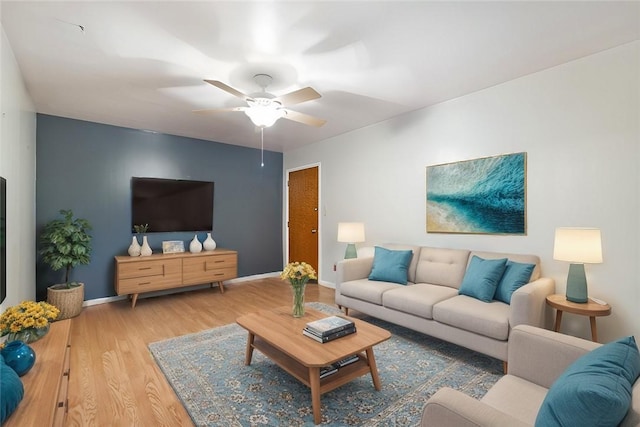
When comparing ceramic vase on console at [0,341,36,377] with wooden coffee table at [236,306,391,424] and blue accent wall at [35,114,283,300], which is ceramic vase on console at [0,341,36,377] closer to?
wooden coffee table at [236,306,391,424]

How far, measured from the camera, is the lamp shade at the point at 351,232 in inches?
164

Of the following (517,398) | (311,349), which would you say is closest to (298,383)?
(311,349)

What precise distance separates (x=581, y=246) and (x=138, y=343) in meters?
3.84

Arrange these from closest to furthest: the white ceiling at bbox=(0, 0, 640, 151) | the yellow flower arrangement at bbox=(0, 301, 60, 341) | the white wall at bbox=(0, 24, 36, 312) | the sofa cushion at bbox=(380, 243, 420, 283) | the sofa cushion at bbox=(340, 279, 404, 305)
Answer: the yellow flower arrangement at bbox=(0, 301, 60, 341) → the white ceiling at bbox=(0, 0, 640, 151) → the white wall at bbox=(0, 24, 36, 312) → the sofa cushion at bbox=(340, 279, 404, 305) → the sofa cushion at bbox=(380, 243, 420, 283)

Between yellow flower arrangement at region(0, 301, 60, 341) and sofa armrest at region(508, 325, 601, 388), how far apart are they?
8.37 feet

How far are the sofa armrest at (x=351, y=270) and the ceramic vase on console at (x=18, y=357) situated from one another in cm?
262

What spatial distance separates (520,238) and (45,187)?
5.45 metres

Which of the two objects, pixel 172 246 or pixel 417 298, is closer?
pixel 417 298

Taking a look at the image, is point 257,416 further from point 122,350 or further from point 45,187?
point 45,187

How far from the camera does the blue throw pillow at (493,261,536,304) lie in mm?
2537

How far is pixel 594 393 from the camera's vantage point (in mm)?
825

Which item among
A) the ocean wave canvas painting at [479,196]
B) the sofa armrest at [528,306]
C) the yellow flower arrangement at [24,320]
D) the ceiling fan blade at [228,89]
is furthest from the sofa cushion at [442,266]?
the yellow flower arrangement at [24,320]

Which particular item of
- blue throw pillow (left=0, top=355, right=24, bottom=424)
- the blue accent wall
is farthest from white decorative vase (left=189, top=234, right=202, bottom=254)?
blue throw pillow (left=0, top=355, right=24, bottom=424)

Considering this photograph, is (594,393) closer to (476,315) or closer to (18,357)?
(476,315)
